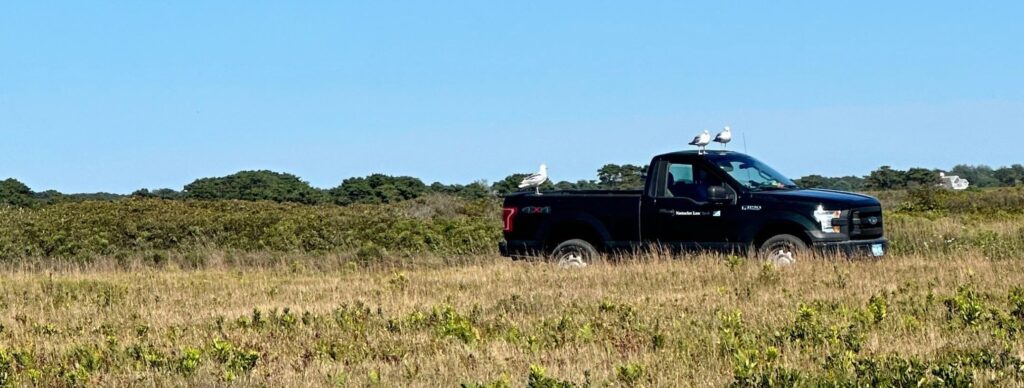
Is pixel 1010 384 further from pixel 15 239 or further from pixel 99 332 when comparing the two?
pixel 15 239

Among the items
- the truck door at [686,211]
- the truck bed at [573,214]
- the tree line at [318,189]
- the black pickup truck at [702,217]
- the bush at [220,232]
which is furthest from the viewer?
the tree line at [318,189]

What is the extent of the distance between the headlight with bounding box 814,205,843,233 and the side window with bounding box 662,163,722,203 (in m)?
1.37

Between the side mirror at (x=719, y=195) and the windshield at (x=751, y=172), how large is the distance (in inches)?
11.1

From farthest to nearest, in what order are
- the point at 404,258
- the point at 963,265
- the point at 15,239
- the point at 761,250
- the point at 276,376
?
the point at 15,239 < the point at 404,258 < the point at 761,250 < the point at 963,265 < the point at 276,376

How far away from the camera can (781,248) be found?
1667 cm

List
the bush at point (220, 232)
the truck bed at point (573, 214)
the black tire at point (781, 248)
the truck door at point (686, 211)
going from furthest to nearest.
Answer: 1. the bush at point (220, 232)
2. the truck bed at point (573, 214)
3. the truck door at point (686, 211)
4. the black tire at point (781, 248)

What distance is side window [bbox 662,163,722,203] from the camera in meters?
17.1

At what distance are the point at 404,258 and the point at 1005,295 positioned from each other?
37.1ft

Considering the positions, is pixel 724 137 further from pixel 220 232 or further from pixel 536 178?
pixel 220 232

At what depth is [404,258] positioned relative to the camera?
21.6m

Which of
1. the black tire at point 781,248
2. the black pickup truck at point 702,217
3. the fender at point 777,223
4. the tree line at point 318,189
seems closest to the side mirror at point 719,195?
the black pickup truck at point 702,217

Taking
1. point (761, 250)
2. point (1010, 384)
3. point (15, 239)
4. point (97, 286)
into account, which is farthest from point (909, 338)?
point (15, 239)

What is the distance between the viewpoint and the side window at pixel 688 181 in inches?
672

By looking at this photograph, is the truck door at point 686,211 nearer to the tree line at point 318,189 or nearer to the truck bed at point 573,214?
the truck bed at point 573,214
